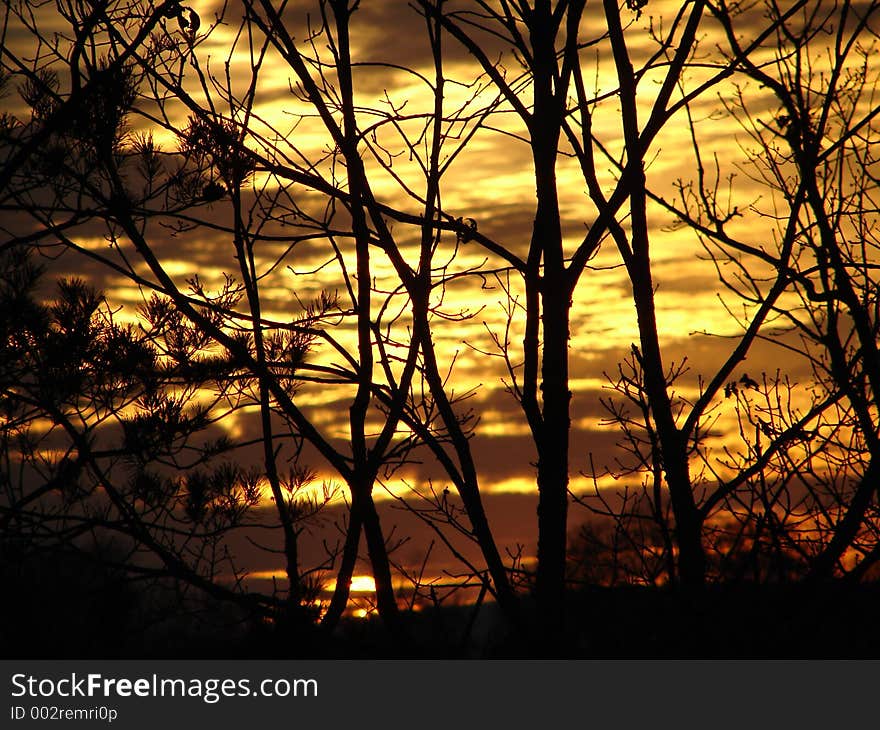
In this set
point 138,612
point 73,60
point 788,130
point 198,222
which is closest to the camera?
point 198,222

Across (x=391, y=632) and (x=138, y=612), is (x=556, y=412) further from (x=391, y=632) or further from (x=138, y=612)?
(x=138, y=612)

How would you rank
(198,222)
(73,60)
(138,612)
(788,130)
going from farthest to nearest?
(138,612) → (788,130) → (73,60) → (198,222)

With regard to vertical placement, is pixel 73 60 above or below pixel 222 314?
above

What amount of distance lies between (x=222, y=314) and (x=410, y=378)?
1.09m

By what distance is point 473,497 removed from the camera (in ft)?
14.8

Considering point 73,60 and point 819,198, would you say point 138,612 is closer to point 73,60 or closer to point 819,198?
point 73,60

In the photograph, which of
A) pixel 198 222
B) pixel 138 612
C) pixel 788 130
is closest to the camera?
pixel 198 222

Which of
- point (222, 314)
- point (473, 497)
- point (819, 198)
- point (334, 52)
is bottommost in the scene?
point (473, 497)

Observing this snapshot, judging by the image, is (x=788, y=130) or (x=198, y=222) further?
(x=788, y=130)

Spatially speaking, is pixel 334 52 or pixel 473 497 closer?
pixel 473 497
